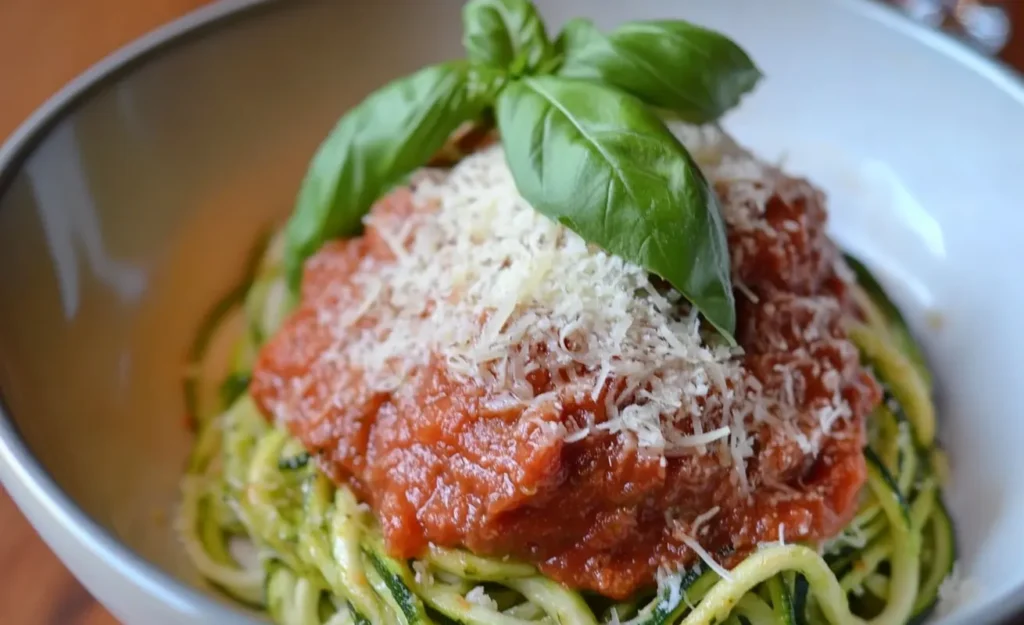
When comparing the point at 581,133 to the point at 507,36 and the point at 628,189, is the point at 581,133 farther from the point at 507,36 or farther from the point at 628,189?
the point at 507,36

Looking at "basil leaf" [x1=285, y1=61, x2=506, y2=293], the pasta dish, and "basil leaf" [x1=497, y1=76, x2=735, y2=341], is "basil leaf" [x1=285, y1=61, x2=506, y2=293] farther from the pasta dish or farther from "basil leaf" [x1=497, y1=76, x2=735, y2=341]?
"basil leaf" [x1=497, y1=76, x2=735, y2=341]

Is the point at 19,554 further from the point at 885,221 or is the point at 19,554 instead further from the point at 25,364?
the point at 885,221

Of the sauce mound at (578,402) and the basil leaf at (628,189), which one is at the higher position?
the basil leaf at (628,189)

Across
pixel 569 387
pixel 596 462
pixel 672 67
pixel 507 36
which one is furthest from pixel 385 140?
pixel 596 462

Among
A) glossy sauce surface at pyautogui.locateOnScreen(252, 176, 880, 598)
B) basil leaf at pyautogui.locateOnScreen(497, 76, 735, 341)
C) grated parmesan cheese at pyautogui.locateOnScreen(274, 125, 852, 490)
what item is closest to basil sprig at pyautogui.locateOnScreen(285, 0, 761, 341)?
basil leaf at pyautogui.locateOnScreen(497, 76, 735, 341)

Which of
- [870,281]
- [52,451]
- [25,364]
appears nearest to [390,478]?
[52,451]

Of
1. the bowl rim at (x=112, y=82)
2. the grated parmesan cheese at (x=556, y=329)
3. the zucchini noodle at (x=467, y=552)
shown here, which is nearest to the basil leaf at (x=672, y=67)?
the grated parmesan cheese at (x=556, y=329)

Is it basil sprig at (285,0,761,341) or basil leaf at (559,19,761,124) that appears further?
basil leaf at (559,19,761,124)

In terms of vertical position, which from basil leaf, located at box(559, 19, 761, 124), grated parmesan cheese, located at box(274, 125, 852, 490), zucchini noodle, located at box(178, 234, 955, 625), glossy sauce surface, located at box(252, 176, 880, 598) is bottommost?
zucchini noodle, located at box(178, 234, 955, 625)

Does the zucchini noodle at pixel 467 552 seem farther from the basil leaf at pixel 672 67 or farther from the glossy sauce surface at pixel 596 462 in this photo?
the basil leaf at pixel 672 67
